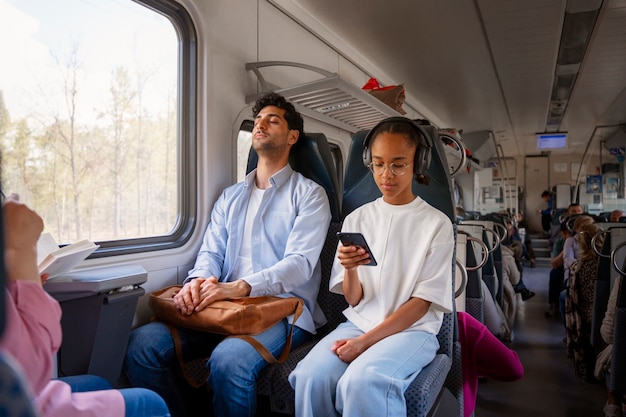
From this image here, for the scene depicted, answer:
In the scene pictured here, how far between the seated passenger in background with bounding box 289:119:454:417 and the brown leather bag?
26 centimetres

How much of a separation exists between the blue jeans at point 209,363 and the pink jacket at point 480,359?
764 millimetres

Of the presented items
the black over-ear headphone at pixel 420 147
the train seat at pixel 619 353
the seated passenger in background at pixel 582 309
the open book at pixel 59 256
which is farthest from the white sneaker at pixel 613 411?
the open book at pixel 59 256

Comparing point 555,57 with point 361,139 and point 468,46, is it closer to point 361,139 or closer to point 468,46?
point 468,46

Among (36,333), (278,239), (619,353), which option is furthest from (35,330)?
(619,353)

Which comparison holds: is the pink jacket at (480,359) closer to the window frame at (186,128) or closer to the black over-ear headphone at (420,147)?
the black over-ear headphone at (420,147)

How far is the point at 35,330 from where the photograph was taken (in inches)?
26.3

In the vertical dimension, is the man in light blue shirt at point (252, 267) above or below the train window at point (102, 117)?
below

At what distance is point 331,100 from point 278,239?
1403mm

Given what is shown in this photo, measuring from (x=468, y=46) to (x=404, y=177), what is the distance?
12.0 ft

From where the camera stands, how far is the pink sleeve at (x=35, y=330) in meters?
0.63

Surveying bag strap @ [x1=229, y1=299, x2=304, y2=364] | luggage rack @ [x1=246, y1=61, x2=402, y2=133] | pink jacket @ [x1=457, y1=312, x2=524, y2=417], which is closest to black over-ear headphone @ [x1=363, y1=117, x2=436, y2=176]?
pink jacket @ [x1=457, y1=312, x2=524, y2=417]

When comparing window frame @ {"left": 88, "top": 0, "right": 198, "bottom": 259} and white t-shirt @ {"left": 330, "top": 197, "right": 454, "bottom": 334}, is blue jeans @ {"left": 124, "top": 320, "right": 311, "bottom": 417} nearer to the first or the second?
white t-shirt @ {"left": 330, "top": 197, "right": 454, "bottom": 334}

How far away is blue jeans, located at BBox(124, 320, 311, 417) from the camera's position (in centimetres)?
176

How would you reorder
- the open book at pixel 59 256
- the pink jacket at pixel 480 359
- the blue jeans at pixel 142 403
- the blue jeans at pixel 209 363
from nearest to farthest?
the blue jeans at pixel 142 403
the open book at pixel 59 256
the blue jeans at pixel 209 363
the pink jacket at pixel 480 359
